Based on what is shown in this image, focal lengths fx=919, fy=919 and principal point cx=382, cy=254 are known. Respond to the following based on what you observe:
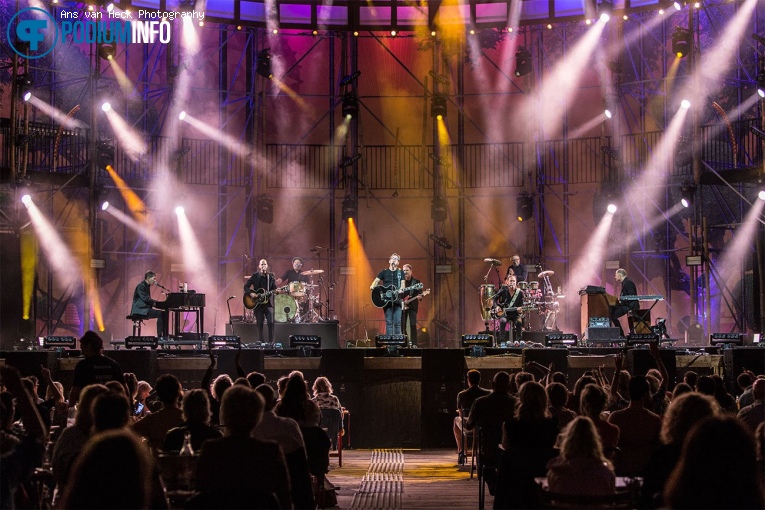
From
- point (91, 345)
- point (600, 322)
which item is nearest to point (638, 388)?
point (91, 345)

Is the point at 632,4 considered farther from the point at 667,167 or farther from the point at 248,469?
the point at 248,469

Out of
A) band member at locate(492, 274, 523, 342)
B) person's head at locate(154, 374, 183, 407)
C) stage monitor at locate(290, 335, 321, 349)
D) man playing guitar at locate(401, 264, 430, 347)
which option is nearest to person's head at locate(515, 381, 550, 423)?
person's head at locate(154, 374, 183, 407)

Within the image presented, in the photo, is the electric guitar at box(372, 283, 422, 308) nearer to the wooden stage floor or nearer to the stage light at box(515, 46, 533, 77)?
the wooden stage floor

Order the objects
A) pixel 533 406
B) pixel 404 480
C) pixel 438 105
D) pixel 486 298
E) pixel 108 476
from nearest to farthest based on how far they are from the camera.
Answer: pixel 108 476 < pixel 533 406 < pixel 404 480 < pixel 486 298 < pixel 438 105

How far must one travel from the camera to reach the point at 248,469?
14.6 ft

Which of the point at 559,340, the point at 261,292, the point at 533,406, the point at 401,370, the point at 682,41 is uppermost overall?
the point at 682,41

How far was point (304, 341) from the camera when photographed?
15555 mm

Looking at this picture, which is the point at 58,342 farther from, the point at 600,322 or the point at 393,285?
the point at 600,322

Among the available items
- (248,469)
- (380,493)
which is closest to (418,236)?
(380,493)

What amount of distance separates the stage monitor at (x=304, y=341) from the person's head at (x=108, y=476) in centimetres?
1195

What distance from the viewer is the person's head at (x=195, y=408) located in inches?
247

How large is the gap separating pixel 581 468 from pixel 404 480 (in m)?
6.94

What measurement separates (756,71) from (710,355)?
9.11 meters

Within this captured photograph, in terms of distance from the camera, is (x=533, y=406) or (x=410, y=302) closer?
(x=533, y=406)
